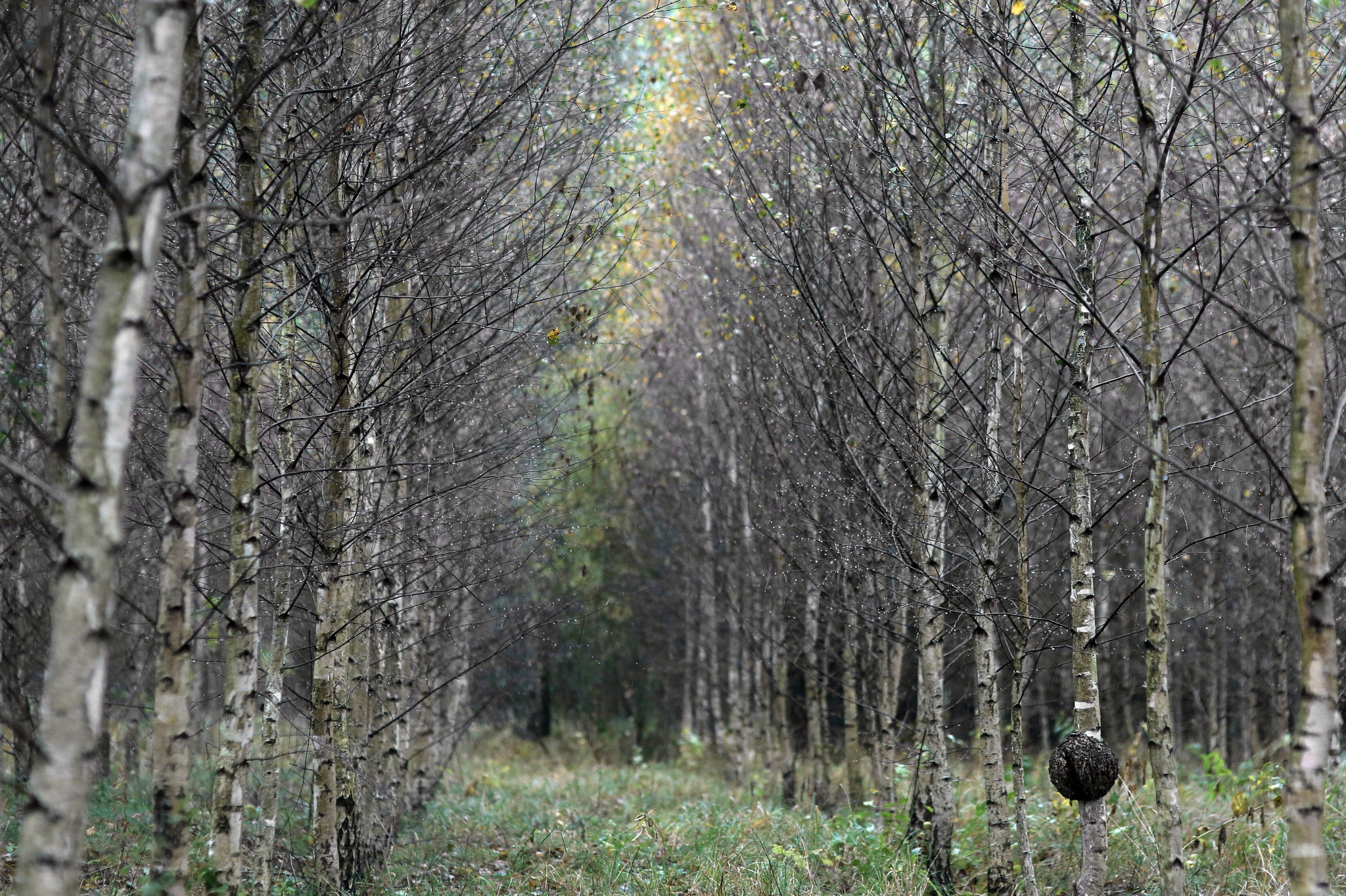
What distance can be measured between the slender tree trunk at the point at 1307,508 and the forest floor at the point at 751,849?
3496mm

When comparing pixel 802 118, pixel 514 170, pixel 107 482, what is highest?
pixel 802 118

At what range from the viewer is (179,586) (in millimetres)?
3098

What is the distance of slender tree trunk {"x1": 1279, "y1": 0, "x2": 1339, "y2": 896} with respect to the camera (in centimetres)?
286

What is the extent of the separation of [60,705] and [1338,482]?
32.7 feet

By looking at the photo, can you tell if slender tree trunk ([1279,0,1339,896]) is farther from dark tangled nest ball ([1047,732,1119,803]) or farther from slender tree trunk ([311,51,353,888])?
slender tree trunk ([311,51,353,888])

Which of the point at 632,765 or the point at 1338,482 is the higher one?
the point at 1338,482

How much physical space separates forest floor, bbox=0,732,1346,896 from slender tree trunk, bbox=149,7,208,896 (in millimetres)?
3071

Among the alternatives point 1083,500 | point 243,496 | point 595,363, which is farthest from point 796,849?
point 595,363

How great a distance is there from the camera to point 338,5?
15.1ft

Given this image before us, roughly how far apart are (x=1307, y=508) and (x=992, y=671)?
2816mm

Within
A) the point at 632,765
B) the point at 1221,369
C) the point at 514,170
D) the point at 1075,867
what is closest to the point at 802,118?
the point at 514,170

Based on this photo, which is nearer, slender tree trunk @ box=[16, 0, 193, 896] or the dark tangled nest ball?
slender tree trunk @ box=[16, 0, 193, 896]

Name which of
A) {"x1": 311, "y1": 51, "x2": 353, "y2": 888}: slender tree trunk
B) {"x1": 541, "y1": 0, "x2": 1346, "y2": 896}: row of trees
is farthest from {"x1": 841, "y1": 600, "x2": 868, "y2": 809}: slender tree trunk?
{"x1": 311, "y1": 51, "x2": 353, "y2": 888}: slender tree trunk

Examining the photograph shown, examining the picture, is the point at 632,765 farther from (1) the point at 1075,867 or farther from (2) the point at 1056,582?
(1) the point at 1075,867
